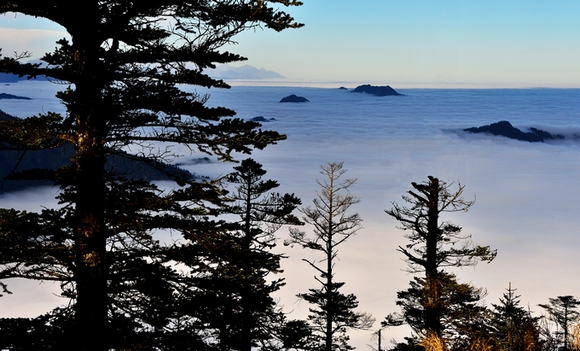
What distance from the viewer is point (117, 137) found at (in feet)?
27.9

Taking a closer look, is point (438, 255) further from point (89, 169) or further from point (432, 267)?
point (89, 169)

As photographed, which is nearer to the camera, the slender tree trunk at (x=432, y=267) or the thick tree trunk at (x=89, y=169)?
the thick tree trunk at (x=89, y=169)

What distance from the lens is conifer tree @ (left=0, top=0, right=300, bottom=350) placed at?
7895 millimetres

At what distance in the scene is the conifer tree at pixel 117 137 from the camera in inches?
311

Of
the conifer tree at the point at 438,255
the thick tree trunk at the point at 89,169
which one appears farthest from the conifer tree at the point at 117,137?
the conifer tree at the point at 438,255

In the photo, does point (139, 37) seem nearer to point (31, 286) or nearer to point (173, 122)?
point (173, 122)

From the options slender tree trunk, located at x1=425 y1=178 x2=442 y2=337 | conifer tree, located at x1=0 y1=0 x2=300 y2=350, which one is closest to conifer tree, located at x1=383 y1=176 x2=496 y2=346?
slender tree trunk, located at x1=425 y1=178 x2=442 y2=337

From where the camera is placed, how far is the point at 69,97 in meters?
7.80

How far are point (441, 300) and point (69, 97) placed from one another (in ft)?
51.8

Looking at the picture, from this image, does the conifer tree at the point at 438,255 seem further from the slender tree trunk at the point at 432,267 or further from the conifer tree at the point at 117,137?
the conifer tree at the point at 117,137

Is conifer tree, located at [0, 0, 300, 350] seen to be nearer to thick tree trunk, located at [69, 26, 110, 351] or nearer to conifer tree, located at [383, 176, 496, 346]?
thick tree trunk, located at [69, 26, 110, 351]

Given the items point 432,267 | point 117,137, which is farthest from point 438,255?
point 117,137

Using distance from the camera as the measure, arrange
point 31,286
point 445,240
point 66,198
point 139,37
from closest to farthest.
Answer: point 139,37 → point 66,198 → point 445,240 → point 31,286

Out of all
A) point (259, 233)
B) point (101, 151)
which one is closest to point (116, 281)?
point (101, 151)
